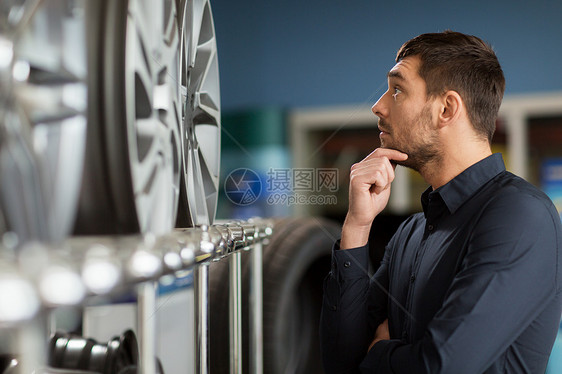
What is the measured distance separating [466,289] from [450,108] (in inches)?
13.1

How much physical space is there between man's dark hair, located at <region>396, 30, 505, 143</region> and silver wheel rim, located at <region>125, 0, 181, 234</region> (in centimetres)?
46

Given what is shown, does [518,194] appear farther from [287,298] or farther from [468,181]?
[287,298]

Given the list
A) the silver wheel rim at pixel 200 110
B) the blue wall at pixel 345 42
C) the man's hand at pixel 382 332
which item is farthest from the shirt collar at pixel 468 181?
the blue wall at pixel 345 42

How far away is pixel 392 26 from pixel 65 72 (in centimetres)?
161

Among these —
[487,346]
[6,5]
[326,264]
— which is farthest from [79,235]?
[326,264]

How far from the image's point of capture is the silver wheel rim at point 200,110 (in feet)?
2.45

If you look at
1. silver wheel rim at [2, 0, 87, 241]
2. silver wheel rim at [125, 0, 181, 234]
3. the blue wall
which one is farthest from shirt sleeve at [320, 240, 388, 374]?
the blue wall

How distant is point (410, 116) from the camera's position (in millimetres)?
901

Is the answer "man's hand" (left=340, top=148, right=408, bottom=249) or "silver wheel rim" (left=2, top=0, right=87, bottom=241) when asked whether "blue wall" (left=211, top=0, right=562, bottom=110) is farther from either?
"silver wheel rim" (left=2, top=0, right=87, bottom=241)

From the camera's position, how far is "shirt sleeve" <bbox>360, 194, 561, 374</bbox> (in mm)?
662

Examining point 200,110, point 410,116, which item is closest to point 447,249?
point 410,116

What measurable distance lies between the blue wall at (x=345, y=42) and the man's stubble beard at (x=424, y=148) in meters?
0.91

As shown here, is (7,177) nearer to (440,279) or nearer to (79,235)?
(79,235)

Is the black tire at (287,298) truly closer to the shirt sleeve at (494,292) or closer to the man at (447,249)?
the man at (447,249)
